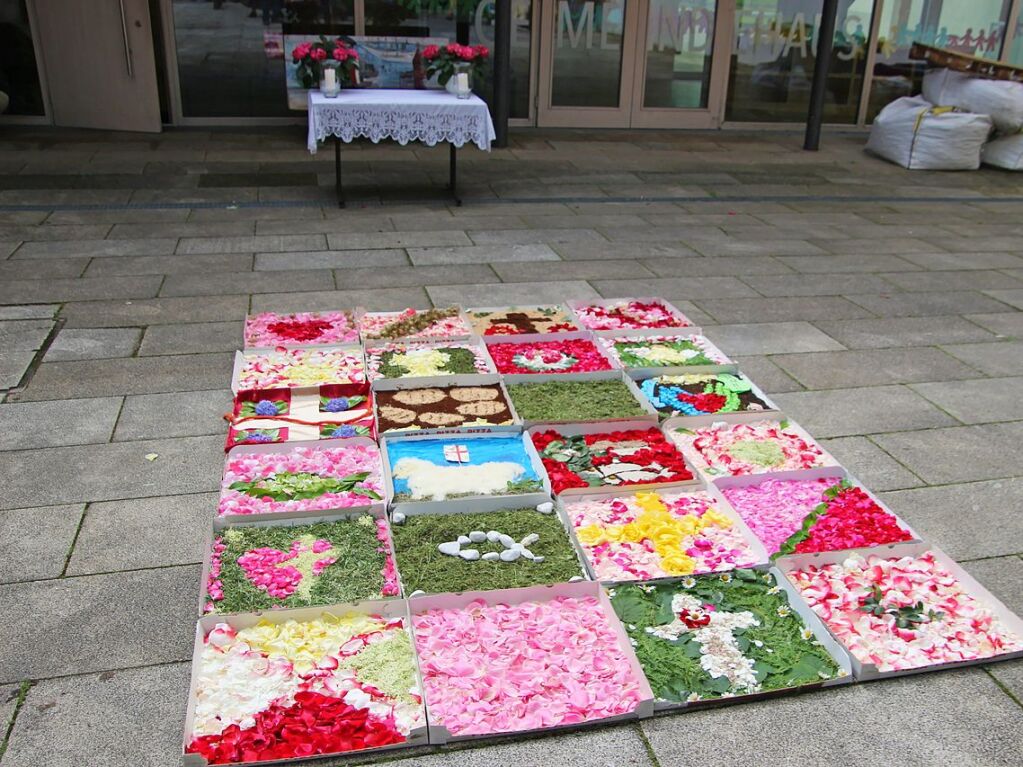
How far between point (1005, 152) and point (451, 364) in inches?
346

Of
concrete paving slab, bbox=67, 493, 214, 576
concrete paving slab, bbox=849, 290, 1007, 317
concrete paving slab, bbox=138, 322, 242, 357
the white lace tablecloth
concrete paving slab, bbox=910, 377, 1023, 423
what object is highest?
the white lace tablecloth

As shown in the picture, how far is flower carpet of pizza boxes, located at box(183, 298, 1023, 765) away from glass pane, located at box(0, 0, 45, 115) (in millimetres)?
8003

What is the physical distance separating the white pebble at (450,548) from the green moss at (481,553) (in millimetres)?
13

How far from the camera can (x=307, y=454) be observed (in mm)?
3629

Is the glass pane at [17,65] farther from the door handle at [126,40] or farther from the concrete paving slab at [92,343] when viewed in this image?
the concrete paving slab at [92,343]

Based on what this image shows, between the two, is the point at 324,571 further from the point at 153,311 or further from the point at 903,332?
the point at 903,332

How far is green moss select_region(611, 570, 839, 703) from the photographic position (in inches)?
101

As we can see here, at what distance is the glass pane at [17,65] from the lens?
33.0 feet

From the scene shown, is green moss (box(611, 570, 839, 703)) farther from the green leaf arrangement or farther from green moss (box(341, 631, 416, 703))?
the green leaf arrangement

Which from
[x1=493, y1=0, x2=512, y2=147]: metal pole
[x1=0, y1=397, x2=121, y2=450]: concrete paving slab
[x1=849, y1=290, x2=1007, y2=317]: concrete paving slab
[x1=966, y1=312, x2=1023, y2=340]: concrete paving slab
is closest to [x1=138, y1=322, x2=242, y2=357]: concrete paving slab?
[x1=0, y1=397, x2=121, y2=450]: concrete paving slab

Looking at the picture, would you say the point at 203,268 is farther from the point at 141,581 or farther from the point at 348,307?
the point at 141,581

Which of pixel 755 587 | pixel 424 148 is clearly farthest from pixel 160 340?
pixel 424 148

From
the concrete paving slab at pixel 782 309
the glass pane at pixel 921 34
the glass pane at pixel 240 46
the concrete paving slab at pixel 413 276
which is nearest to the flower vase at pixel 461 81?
the concrete paving slab at pixel 413 276

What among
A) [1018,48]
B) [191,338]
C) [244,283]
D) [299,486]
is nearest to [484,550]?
[299,486]
